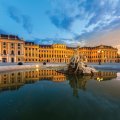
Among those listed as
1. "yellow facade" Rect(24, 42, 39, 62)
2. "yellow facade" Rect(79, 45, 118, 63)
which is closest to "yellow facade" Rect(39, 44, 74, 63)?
"yellow facade" Rect(24, 42, 39, 62)

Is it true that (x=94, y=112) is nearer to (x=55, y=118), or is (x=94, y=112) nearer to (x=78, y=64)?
(x=55, y=118)

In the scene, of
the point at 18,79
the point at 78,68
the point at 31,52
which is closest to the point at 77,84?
the point at 18,79

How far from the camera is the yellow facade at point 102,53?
126562mm

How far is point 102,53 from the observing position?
12588 cm

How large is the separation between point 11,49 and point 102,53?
70389 mm

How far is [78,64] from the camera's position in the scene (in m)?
28.2

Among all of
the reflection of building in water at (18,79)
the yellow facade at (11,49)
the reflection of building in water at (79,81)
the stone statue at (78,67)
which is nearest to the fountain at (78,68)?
the stone statue at (78,67)

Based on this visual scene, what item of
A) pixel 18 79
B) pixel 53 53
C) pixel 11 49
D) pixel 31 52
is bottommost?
pixel 18 79

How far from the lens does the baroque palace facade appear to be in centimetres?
A: 8875

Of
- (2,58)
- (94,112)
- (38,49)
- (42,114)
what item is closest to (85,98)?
(94,112)

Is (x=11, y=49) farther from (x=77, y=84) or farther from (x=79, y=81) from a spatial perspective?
(x=77, y=84)

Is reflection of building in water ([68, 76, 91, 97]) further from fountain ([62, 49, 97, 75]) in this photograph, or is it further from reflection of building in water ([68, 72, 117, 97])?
fountain ([62, 49, 97, 75])

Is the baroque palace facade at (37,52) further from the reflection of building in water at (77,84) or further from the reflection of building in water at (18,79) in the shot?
the reflection of building in water at (77,84)

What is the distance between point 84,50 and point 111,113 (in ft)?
415
